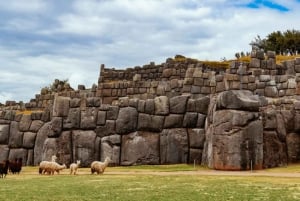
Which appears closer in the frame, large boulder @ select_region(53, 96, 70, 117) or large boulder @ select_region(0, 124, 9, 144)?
large boulder @ select_region(53, 96, 70, 117)

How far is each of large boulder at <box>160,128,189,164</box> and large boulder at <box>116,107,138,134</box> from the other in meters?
1.59

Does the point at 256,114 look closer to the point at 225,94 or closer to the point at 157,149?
the point at 225,94

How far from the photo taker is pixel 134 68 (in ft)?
131

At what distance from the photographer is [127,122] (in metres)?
25.2

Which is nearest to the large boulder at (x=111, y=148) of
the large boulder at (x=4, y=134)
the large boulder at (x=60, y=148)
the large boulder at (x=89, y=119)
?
the large boulder at (x=89, y=119)

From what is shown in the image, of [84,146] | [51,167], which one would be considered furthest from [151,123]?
[51,167]

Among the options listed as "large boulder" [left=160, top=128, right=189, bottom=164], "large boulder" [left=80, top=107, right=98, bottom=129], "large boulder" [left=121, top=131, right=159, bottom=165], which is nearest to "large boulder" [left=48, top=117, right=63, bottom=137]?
"large boulder" [left=80, top=107, right=98, bottom=129]

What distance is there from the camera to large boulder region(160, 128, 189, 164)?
24.5 metres

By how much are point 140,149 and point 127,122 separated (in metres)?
1.54

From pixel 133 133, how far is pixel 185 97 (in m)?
3.19

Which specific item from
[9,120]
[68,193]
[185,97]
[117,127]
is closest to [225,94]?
[185,97]

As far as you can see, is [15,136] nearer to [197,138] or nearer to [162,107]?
[162,107]

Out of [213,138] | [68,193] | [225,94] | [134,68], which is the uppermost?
[134,68]

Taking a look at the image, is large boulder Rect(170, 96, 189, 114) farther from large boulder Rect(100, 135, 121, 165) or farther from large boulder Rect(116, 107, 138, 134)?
large boulder Rect(100, 135, 121, 165)
